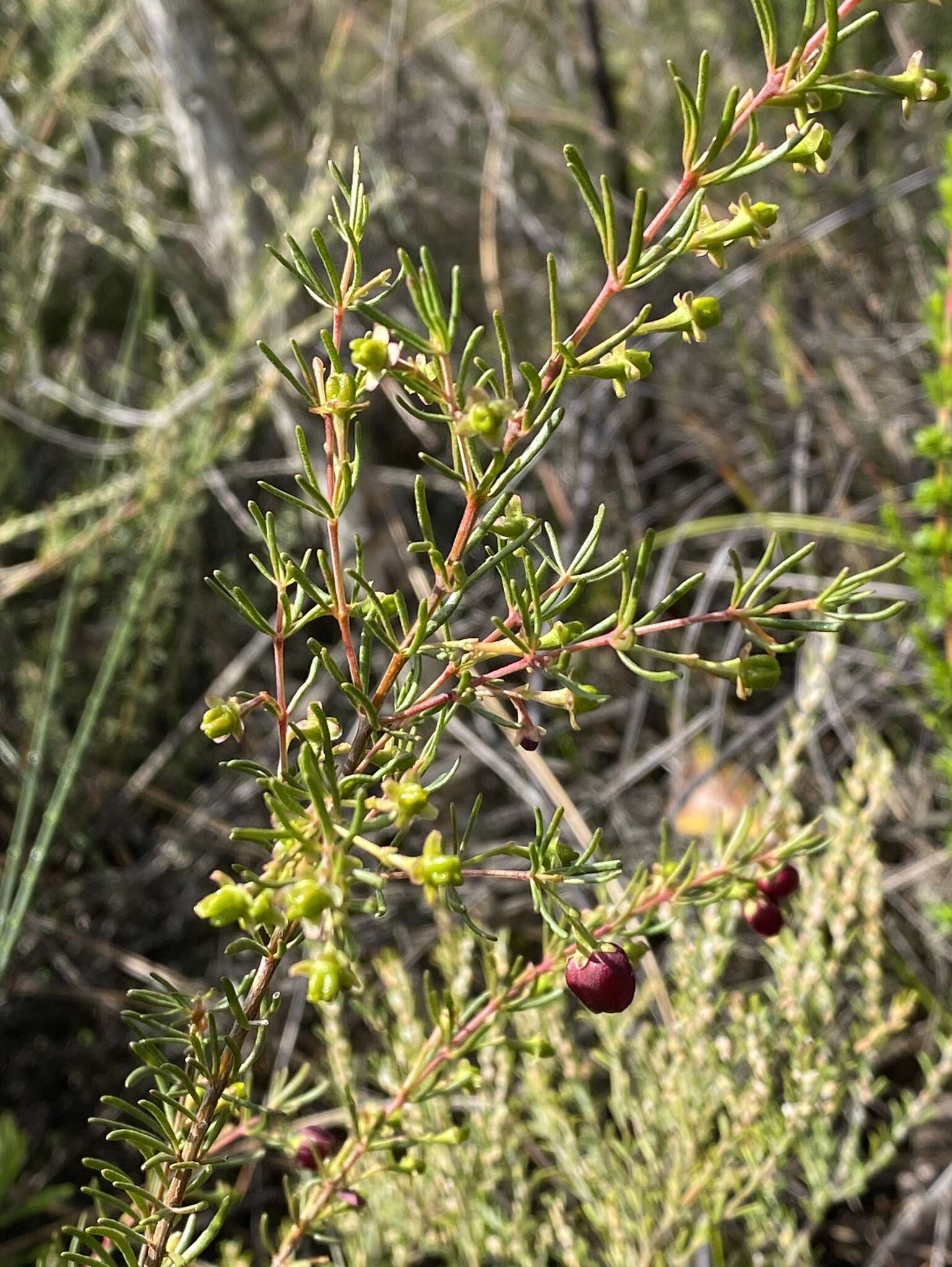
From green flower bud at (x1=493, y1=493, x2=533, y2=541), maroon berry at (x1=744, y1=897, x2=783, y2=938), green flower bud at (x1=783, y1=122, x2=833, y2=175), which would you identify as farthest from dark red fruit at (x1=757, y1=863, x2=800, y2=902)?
green flower bud at (x1=783, y1=122, x2=833, y2=175)

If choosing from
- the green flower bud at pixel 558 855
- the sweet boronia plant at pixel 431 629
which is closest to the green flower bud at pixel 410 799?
the sweet boronia plant at pixel 431 629

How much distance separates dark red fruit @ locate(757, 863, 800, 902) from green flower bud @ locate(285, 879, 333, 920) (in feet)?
1.22

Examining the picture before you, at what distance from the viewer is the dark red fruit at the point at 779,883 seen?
26.0 inches

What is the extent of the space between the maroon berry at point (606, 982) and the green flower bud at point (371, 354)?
29 centimetres

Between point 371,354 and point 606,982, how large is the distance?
315mm

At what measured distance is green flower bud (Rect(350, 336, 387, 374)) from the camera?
1.35 ft

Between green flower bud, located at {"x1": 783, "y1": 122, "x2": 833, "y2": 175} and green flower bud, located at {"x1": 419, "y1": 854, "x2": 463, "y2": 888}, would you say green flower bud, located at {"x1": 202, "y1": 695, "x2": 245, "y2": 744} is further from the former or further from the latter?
green flower bud, located at {"x1": 783, "y1": 122, "x2": 833, "y2": 175}

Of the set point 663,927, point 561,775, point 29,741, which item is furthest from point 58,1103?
point 663,927

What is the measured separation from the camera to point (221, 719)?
0.47 metres

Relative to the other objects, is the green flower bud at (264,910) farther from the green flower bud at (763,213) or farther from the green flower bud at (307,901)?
the green flower bud at (763,213)

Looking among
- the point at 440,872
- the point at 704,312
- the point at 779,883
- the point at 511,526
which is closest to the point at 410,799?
the point at 440,872

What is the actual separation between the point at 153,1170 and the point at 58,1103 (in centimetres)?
119

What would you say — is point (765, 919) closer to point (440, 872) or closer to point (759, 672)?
point (759, 672)

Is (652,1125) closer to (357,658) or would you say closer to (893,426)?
(357,658)
